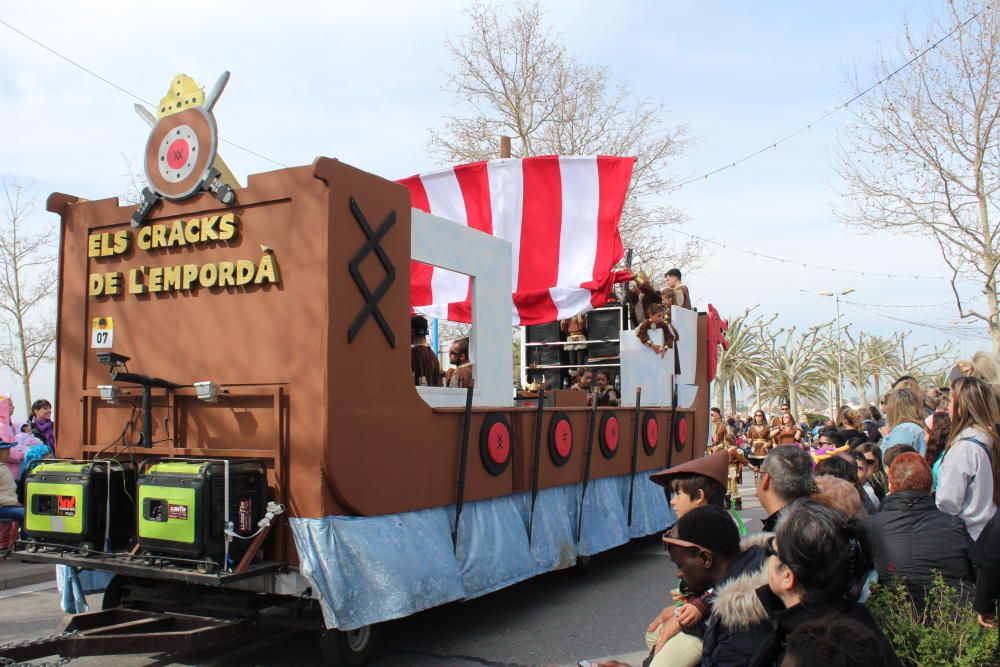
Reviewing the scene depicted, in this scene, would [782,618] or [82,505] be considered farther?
[82,505]

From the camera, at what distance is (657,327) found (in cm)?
992

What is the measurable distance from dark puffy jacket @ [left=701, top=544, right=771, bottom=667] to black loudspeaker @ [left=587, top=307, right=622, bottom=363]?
7.60 m

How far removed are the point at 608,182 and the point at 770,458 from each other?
6.38 m

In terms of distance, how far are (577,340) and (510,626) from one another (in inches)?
193

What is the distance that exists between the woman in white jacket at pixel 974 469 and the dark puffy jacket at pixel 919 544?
0.35 m

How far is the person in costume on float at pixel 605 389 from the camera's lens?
973 cm

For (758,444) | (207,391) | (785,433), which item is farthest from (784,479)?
(758,444)

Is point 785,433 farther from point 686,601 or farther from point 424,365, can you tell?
point 686,601

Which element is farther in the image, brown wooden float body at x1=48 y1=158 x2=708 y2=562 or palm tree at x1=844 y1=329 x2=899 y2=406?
palm tree at x1=844 y1=329 x2=899 y2=406

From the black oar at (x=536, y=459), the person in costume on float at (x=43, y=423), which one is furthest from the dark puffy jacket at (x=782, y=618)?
the person in costume on float at (x=43, y=423)

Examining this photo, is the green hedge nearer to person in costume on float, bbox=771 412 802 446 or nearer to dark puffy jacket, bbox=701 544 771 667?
dark puffy jacket, bbox=701 544 771 667

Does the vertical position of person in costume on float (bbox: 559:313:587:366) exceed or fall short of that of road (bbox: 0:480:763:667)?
it exceeds it

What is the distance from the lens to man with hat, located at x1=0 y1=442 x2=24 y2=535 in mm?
8664

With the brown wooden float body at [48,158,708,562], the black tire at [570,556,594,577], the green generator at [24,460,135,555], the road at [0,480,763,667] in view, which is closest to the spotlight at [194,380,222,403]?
the brown wooden float body at [48,158,708,562]
